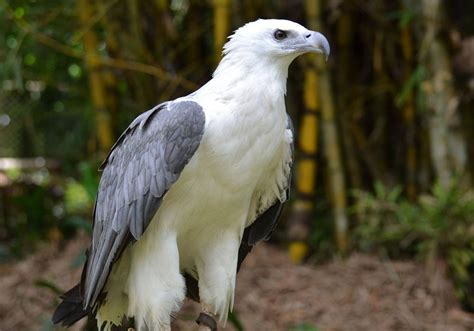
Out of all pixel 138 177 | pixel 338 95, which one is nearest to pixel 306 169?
pixel 338 95

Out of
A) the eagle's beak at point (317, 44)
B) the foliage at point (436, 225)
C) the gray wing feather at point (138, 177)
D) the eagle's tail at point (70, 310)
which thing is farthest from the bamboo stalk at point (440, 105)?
the eagle's tail at point (70, 310)

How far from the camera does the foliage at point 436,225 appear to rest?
4418 millimetres

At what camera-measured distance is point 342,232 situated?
5.04m

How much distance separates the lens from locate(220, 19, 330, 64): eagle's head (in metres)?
2.94

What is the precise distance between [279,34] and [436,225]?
197 centimetres

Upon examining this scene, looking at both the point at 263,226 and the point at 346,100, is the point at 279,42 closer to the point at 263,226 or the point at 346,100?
the point at 263,226

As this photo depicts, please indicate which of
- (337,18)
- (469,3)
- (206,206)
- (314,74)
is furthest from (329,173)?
(206,206)

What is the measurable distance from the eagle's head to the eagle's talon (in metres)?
1.04

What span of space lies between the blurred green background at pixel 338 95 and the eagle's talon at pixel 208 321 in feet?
4.85

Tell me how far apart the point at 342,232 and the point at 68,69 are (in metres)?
2.61

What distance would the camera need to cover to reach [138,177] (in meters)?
3.06

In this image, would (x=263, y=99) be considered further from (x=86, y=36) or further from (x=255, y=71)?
(x=86, y=36)

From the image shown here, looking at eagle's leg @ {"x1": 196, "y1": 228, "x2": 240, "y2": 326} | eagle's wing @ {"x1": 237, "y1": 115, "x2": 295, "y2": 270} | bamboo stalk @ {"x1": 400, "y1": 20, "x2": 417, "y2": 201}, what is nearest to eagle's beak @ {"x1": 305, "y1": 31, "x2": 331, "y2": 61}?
eagle's wing @ {"x1": 237, "y1": 115, "x2": 295, "y2": 270}

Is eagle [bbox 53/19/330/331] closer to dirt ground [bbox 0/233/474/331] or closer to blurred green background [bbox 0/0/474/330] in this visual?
dirt ground [bbox 0/233/474/331]
